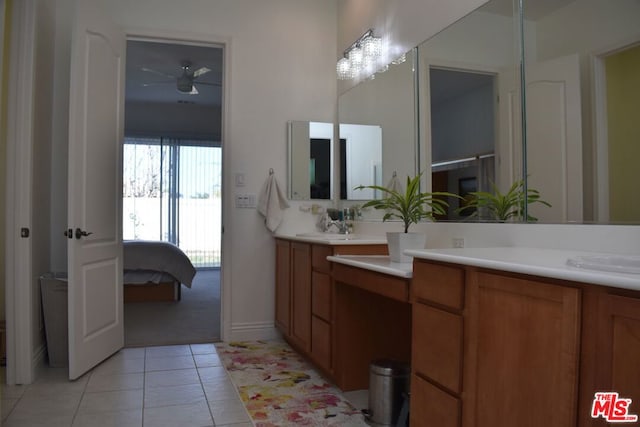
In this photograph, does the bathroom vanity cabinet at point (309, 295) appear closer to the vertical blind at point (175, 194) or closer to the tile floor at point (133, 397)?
the tile floor at point (133, 397)

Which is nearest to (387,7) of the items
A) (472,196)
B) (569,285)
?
(472,196)

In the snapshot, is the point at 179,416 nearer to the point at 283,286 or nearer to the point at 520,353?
the point at 283,286

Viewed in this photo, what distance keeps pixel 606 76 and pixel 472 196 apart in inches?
33.1

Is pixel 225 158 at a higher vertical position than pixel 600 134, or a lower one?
higher

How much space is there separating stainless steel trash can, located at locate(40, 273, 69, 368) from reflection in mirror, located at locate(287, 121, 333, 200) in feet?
6.07

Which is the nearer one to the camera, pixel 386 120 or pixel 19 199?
pixel 19 199

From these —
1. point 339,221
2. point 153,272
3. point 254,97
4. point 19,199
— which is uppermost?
point 254,97

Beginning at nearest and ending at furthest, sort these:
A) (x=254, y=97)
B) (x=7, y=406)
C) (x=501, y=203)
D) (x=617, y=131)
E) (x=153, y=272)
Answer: (x=617, y=131), (x=501, y=203), (x=7, y=406), (x=254, y=97), (x=153, y=272)

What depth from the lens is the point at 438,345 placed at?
5.26 feet

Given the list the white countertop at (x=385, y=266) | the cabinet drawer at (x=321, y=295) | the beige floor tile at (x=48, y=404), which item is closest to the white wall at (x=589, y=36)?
the white countertop at (x=385, y=266)

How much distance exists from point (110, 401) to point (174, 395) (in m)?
0.33

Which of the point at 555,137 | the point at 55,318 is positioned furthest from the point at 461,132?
the point at 55,318

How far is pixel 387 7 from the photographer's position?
326 cm

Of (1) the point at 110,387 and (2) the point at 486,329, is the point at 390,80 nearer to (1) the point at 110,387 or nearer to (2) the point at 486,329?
(2) the point at 486,329
